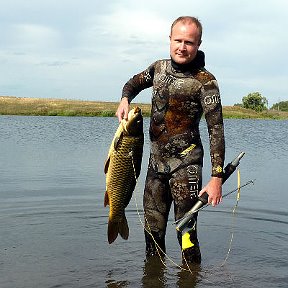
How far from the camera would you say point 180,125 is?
621cm

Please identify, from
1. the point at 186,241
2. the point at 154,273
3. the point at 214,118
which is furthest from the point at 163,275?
the point at 214,118

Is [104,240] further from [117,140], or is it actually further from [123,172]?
[117,140]

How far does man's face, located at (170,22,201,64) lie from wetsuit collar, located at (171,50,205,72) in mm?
56

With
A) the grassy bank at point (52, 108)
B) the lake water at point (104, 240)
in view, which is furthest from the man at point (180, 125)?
the grassy bank at point (52, 108)

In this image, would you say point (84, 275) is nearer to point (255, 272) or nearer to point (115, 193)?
point (115, 193)

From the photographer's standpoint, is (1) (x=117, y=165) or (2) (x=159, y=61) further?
(2) (x=159, y=61)

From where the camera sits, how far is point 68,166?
56.9ft

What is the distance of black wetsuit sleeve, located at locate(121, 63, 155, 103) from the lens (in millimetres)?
6484

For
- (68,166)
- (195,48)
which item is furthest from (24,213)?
(68,166)

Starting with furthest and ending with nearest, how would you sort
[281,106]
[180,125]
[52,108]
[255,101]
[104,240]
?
[281,106] → [255,101] → [52,108] → [104,240] → [180,125]

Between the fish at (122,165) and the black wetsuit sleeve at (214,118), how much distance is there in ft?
2.47

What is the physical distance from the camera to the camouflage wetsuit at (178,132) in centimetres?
597

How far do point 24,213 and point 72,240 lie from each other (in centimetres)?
211

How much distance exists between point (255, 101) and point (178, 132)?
119433 mm
